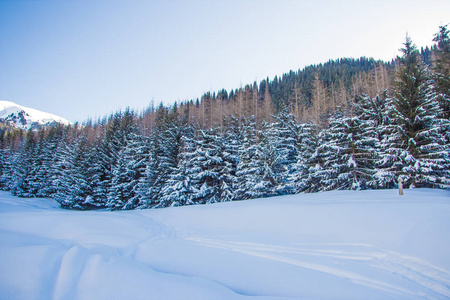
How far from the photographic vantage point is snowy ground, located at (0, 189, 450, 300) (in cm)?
319

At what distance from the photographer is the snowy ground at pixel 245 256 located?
3.19 metres

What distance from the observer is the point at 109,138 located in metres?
32.2

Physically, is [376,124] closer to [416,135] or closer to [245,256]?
[416,135]

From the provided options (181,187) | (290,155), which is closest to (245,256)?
(181,187)

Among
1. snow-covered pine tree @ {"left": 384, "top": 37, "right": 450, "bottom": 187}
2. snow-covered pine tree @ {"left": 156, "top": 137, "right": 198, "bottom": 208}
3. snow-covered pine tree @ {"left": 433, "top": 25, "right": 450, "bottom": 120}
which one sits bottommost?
snow-covered pine tree @ {"left": 156, "top": 137, "right": 198, "bottom": 208}

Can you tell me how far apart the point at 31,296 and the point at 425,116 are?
20294mm

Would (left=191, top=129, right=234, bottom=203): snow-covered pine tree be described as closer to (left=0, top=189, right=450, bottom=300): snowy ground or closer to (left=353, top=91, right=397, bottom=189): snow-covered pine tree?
(left=353, top=91, right=397, bottom=189): snow-covered pine tree

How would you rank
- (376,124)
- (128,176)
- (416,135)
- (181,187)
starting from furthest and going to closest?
(128,176), (181,187), (376,124), (416,135)

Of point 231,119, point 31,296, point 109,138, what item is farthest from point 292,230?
point 109,138

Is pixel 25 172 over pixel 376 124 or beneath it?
beneath

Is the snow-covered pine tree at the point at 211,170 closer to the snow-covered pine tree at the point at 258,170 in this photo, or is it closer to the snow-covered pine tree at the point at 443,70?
the snow-covered pine tree at the point at 258,170

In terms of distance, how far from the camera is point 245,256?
4863 mm

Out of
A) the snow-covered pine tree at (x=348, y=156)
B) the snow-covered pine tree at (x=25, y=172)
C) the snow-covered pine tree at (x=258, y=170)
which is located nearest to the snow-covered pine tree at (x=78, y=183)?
the snow-covered pine tree at (x=25, y=172)

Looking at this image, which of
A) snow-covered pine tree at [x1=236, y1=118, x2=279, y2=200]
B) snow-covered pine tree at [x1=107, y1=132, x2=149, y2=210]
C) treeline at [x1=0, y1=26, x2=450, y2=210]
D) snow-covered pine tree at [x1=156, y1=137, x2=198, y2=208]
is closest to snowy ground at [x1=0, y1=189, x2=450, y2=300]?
treeline at [x1=0, y1=26, x2=450, y2=210]
